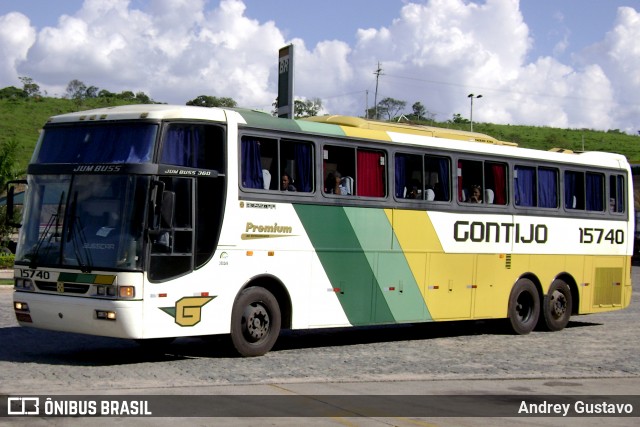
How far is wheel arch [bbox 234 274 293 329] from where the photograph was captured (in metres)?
14.2

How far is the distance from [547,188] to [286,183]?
Answer: 7090mm

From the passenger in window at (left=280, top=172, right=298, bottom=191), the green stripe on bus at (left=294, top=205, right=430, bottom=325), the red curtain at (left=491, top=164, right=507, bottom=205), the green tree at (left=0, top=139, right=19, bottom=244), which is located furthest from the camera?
the green tree at (left=0, top=139, right=19, bottom=244)

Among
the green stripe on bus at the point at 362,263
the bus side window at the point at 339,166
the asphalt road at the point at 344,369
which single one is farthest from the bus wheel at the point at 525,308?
the bus side window at the point at 339,166

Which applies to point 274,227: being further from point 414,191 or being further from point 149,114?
point 414,191

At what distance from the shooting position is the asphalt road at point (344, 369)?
10.3 meters

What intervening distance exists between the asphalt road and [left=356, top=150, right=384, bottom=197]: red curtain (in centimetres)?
257

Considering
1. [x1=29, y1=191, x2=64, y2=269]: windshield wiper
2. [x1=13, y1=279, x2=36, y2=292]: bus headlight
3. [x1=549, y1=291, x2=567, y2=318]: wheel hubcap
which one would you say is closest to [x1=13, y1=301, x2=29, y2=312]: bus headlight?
[x1=13, y1=279, x2=36, y2=292]: bus headlight

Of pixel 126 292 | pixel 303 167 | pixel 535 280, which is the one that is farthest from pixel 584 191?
pixel 126 292

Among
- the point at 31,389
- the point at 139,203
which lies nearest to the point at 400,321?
the point at 139,203

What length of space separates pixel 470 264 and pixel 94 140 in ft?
24.9

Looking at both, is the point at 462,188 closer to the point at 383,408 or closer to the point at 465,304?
the point at 465,304

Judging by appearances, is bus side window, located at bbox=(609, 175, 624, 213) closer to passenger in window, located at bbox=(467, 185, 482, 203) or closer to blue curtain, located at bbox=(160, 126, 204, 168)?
passenger in window, located at bbox=(467, 185, 482, 203)

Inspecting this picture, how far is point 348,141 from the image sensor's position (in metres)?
15.6

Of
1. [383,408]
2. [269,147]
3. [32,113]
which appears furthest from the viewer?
[32,113]
